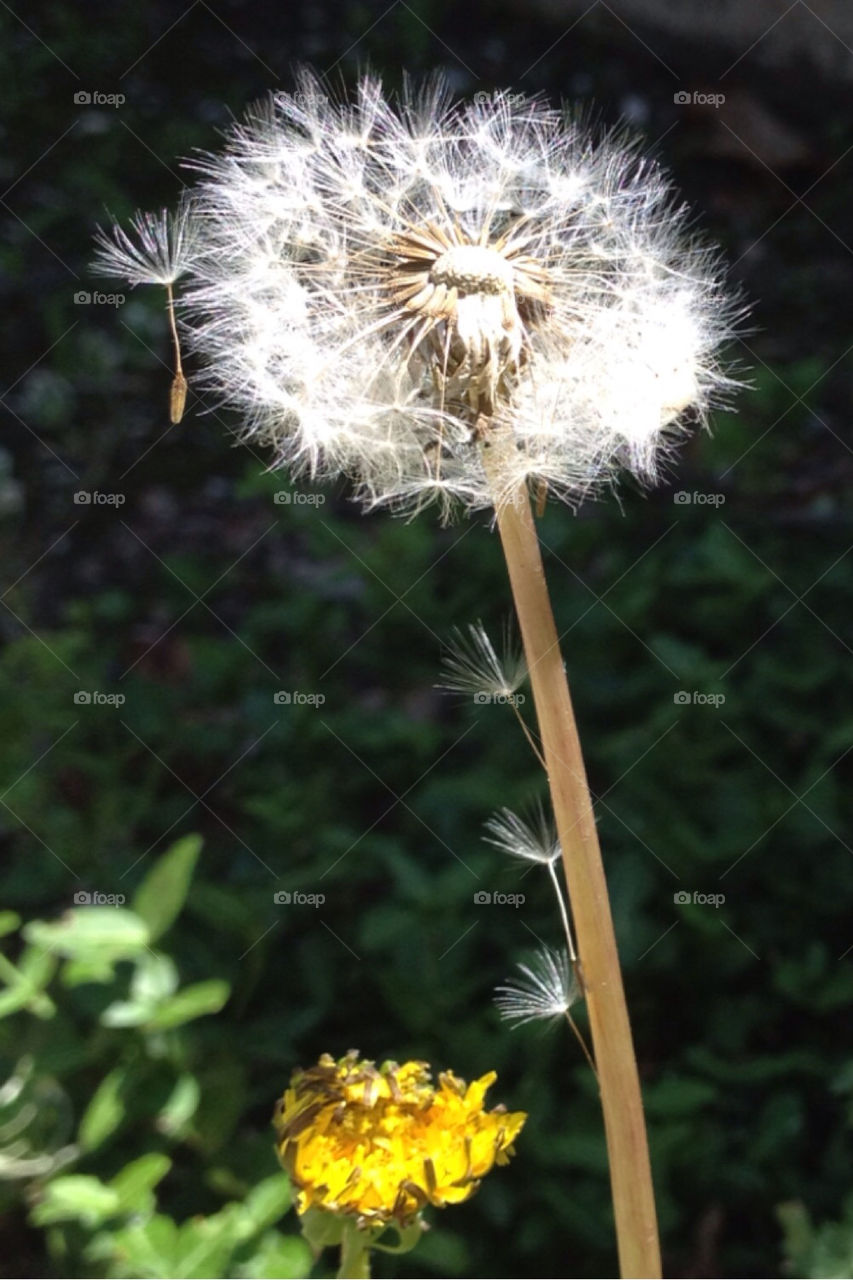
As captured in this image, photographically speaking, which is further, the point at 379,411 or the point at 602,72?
the point at 602,72

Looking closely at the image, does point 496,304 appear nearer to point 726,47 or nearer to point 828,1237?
point 828,1237

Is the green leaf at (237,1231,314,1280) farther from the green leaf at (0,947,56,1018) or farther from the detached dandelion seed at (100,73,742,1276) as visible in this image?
the detached dandelion seed at (100,73,742,1276)

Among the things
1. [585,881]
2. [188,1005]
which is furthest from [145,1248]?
[585,881]

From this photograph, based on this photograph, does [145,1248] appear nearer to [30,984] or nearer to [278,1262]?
[278,1262]

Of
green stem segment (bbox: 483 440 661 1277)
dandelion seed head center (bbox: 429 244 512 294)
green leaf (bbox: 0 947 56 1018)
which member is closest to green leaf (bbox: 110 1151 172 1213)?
green leaf (bbox: 0 947 56 1018)

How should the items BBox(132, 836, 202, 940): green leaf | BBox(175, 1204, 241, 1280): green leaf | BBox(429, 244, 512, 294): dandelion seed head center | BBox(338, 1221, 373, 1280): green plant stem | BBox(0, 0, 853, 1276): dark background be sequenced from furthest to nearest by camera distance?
BBox(0, 0, 853, 1276): dark background
BBox(132, 836, 202, 940): green leaf
BBox(175, 1204, 241, 1280): green leaf
BBox(338, 1221, 373, 1280): green plant stem
BBox(429, 244, 512, 294): dandelion seed head center

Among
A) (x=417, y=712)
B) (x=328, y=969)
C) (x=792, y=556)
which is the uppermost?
(x=792, y=556)

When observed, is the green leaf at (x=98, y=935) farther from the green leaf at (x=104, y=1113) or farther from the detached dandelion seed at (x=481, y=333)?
the detached dandelion seed at (x=481, y=333)

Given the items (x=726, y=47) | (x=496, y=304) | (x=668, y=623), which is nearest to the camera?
(x=496, y=304)

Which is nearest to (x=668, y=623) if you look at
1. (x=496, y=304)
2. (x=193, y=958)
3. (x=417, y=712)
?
(x=417, y=712)
